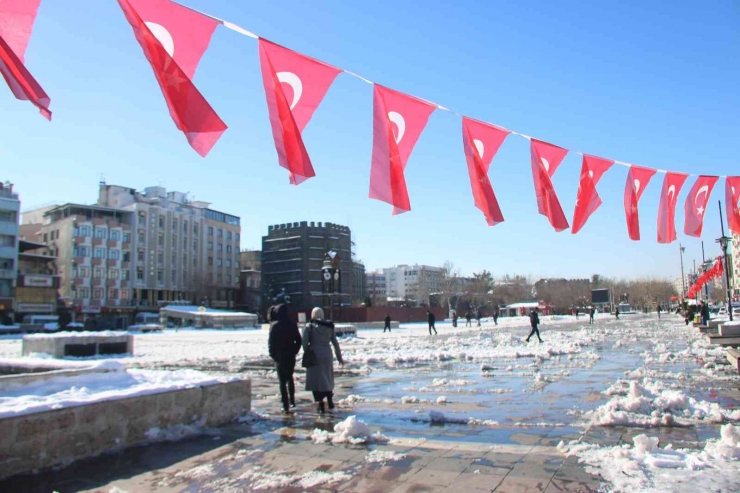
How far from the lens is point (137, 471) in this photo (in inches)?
209

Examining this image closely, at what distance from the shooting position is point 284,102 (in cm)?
739

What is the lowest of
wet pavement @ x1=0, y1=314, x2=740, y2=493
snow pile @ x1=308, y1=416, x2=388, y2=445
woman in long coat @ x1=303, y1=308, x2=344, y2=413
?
wet pavement @ x1=0, y1=314, x2=740, y2=493

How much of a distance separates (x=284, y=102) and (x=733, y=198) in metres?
11.9

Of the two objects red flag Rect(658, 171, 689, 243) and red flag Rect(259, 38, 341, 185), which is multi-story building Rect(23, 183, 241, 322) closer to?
red flag Rect(658, 171, 689, 243)

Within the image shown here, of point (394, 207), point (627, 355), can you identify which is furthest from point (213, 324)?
point (394, 207)

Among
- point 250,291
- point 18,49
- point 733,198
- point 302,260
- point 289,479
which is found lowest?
point 289,479

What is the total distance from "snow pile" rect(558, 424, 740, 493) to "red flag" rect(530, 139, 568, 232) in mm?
6324

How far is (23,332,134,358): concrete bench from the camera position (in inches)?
719

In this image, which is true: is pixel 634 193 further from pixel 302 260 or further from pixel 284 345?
pixel 302 260

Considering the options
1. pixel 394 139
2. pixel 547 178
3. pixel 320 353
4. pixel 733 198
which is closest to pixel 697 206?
pixel 733 198

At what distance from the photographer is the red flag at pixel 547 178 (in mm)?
10781

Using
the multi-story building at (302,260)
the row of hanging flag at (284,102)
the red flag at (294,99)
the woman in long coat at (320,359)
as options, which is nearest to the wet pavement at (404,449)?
the woman in long coat at (320,359)

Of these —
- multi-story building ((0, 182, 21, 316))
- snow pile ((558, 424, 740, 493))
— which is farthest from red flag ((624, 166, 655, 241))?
multi-story building ((0, 182, 21, 316))

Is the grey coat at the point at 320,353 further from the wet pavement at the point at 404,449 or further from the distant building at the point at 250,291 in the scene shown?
the distant building at the point at 250,291
